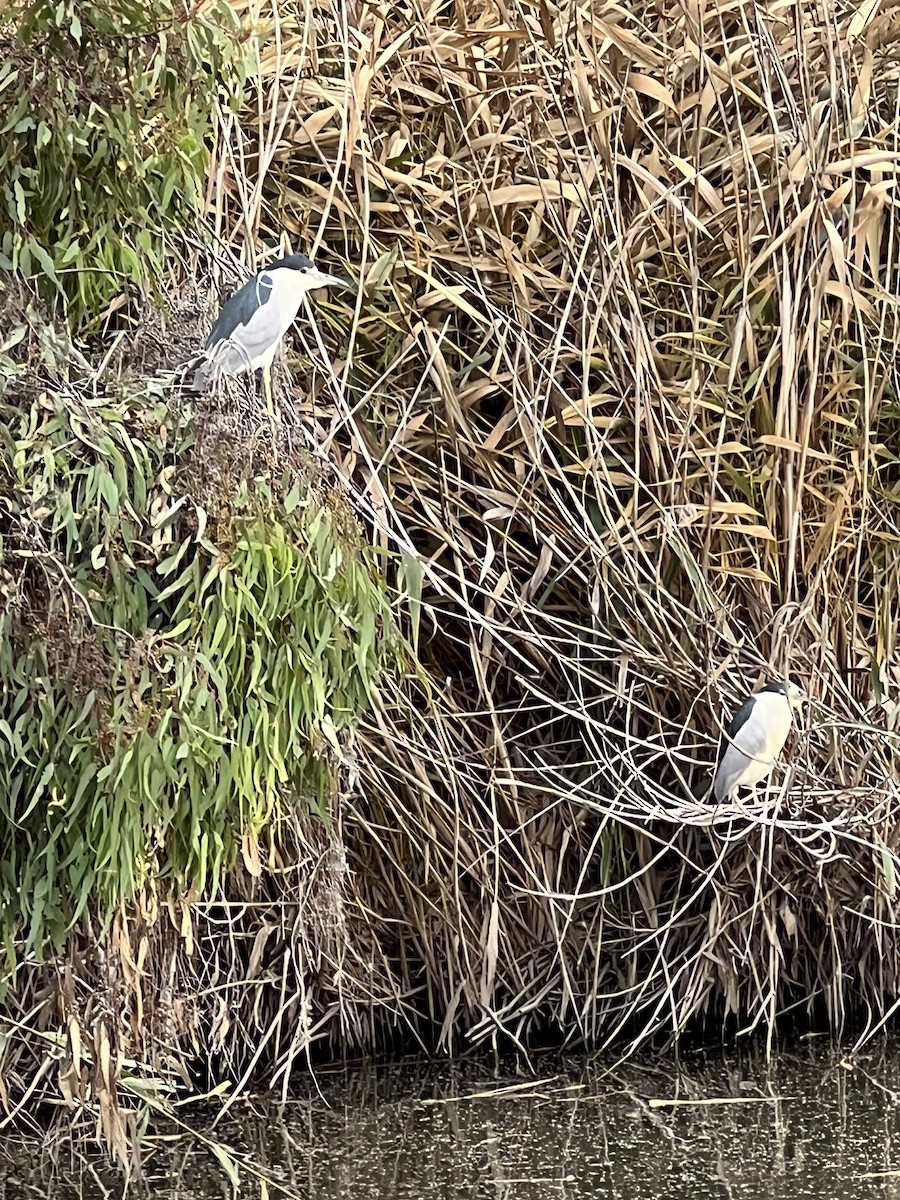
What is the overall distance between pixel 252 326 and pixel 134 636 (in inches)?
15.7

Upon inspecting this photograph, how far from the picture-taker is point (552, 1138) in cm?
250

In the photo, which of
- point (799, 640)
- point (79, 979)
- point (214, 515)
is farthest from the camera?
point (799, 640)

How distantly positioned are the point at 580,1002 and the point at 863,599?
2.84ft

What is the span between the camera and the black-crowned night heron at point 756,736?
2510mm

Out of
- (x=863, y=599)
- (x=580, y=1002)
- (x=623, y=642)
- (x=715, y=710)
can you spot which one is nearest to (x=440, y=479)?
(x=623, y=642)

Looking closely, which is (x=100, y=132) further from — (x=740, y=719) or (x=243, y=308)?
(x=740, y=719)

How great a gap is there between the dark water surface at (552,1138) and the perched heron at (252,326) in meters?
1.14

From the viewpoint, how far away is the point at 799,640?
2785 mm

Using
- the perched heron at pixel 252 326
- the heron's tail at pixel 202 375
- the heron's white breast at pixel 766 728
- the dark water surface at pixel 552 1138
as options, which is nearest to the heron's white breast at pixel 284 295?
the perched heron at pixel 252 326

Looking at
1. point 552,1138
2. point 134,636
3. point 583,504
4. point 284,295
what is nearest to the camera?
point 134,636

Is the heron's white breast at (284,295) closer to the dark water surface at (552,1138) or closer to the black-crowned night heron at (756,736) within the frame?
the black-crowned night heron at (756,736)

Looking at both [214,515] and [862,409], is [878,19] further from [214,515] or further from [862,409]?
[214,515]

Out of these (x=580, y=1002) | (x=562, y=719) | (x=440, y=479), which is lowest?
(x=580, y=1002)

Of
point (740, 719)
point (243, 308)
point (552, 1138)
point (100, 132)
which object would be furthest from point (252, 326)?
point (552, 1138)
